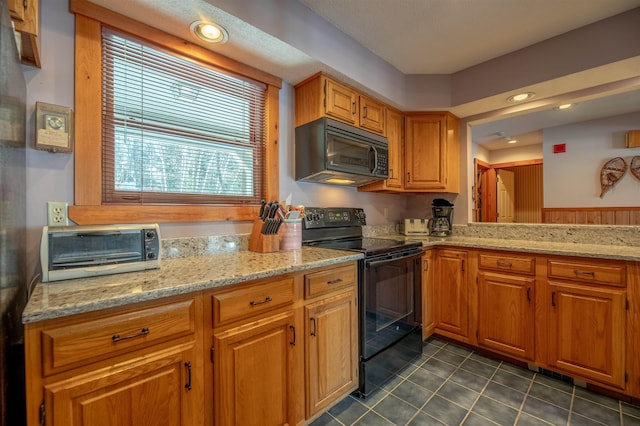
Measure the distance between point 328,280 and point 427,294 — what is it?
1.30 m

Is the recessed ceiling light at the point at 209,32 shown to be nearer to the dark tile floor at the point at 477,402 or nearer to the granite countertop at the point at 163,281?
the granite countertop at the point at 163,281

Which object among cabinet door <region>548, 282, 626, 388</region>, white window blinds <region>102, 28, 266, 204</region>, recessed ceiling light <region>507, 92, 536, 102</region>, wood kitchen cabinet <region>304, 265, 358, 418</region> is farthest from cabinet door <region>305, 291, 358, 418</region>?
recessed ceiling light <region>507, 92, 536, 102</region>

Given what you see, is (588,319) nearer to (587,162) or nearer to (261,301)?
(261,301)

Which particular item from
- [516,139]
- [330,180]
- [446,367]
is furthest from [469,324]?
[516,139]

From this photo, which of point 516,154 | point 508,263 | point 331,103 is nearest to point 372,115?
point 331,103

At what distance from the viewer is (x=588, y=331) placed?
1754 millimetres

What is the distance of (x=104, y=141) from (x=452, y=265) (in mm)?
2611

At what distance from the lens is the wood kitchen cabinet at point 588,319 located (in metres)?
1.67

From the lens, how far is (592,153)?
3.38 meters

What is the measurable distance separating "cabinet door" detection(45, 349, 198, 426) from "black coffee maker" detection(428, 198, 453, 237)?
2.53 meters

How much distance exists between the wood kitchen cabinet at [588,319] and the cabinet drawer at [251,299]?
1.84m

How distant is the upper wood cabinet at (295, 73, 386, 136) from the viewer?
1983 millimetres

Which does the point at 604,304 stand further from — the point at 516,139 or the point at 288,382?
the point at 516,139

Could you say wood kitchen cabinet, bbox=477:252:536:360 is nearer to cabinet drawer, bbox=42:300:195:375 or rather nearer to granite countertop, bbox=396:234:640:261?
granite countertop, bbox=396:234:640:261
